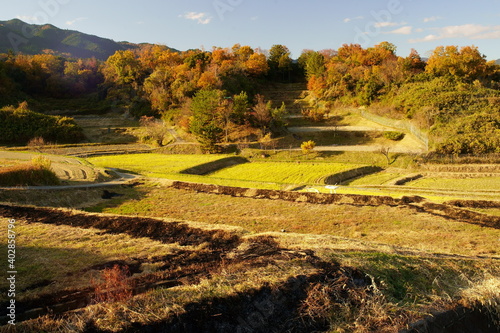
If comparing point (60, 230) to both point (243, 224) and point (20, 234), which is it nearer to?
point (20, 234)

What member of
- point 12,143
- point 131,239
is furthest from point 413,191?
point 12,143

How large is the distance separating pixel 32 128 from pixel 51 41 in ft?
335

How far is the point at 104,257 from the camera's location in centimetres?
1206

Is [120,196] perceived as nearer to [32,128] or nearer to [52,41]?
[32,128]

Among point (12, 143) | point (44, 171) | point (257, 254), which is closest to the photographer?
point (257, 254)

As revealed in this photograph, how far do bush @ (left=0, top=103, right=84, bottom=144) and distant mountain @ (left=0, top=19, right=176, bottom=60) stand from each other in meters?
74.2

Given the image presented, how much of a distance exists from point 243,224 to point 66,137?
159 ft

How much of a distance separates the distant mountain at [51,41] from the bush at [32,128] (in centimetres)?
7424

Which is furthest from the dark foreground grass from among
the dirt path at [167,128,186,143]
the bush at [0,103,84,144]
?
the bush at [0,103,84,144]

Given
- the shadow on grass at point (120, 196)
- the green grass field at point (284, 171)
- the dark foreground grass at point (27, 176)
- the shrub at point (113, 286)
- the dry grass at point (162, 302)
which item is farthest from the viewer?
the green grass field at point (284, 171)

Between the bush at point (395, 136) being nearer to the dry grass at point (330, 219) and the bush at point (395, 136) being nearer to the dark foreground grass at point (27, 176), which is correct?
the dry grass at point (330, 219)

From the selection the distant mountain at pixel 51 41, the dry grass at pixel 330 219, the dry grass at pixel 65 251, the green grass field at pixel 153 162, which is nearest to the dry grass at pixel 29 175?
the dry grass at pixel 330 219

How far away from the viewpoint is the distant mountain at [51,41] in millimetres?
115625

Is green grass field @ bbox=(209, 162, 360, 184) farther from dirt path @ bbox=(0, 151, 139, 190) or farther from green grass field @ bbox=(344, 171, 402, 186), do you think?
dirt path @ bbox=(0, 151, 139, 190)
